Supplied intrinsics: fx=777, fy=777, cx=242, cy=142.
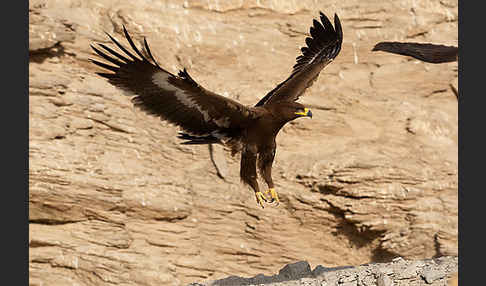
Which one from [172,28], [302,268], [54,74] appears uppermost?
[172,28]

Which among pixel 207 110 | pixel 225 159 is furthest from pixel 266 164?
pixel 225 159

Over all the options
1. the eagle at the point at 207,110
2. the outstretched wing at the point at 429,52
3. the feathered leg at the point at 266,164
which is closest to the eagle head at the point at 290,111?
the eagle at the point at 207,110

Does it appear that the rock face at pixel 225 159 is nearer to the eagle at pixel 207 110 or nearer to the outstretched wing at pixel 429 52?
the eagle at pixel 207 110

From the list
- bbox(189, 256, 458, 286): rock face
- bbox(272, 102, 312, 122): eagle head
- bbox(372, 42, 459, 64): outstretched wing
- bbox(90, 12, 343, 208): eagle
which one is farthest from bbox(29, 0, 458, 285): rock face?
bbox(372, 42, 459, 64): outstretched wing

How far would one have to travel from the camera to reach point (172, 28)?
47.1ft

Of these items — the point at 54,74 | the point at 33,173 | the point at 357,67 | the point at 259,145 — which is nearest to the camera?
the point at 259,145

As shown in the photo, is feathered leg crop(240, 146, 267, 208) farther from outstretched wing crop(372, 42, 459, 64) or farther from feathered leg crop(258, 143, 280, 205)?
outstretched wing crop(372, 42, 459, 64)

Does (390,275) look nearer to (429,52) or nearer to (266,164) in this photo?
(266,164)

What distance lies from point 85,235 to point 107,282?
0.84m

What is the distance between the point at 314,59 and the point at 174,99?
261 cm

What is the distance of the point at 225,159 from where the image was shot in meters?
13.6

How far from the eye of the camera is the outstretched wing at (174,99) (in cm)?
841

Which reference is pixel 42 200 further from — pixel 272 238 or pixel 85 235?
pixel 272 238

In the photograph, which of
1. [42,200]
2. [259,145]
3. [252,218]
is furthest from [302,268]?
[42,200]
